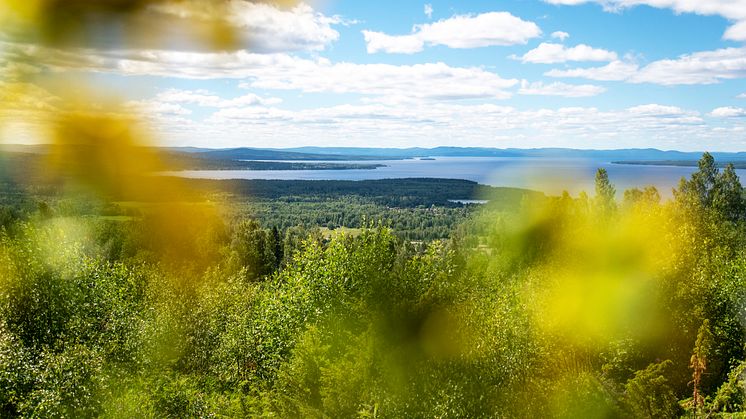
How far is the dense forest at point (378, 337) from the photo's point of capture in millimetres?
16344

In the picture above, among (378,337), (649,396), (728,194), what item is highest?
(728,194)

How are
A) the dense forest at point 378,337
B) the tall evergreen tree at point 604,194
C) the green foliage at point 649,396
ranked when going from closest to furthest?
the green foliage at point 649,396, the dense forest at point 378,337, the tall evergreen tree at point 604,194

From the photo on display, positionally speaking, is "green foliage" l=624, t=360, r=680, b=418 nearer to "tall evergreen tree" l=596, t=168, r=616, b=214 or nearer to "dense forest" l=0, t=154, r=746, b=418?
"dense forest" l=0, t=154, r=746, b=418

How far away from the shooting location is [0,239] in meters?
32.4

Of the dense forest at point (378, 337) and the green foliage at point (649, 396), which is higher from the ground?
the green foliage at point (649, 396)

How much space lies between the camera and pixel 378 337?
19688mm

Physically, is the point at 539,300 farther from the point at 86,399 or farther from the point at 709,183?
the point at 709,183

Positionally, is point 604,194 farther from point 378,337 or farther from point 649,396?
point 649,396

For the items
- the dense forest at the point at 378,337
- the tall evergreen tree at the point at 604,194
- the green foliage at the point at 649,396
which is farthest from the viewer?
the tall evergreen tree at the point at 604,194

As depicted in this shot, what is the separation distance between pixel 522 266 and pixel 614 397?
3793 cm

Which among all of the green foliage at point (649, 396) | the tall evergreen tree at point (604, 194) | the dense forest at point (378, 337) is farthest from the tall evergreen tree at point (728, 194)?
the green foliage at point (649, 396)

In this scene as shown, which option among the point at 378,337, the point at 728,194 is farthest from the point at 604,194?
the point at 378,337

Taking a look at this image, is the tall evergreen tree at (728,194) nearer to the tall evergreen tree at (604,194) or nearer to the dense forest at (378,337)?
the tall evergreen tree at (604,194)

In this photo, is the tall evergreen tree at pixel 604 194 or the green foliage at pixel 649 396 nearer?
the green foliage at pixel 649 396
